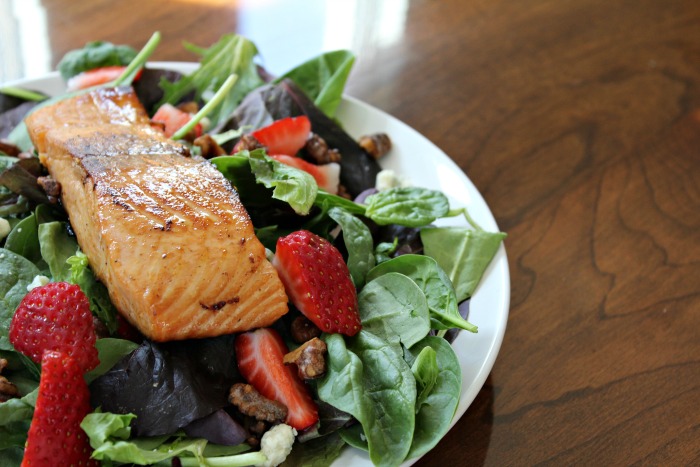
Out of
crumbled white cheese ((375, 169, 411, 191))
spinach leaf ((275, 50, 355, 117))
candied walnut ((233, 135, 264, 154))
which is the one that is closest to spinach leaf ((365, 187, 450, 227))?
crumbled white cheese ((375, 169, 411, 191))

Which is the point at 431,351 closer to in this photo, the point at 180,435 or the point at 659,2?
the point at 180,435

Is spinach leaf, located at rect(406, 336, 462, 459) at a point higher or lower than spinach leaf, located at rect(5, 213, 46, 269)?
lower

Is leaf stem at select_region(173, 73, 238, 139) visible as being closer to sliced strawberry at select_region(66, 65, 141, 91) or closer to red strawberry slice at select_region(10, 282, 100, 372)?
sliced strawberry at select_region(66, 65, 141, 91)

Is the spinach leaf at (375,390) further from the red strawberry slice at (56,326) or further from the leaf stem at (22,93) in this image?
the leaf stem at (22,93)

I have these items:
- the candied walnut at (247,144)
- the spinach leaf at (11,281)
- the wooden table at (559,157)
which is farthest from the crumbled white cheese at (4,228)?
the wooden table at (559,157)

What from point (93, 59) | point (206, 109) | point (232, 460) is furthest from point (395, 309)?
point (93, 59)

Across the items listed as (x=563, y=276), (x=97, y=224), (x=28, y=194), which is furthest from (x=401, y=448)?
(x=28, y=194)
